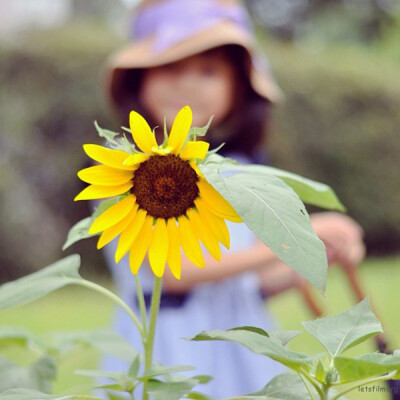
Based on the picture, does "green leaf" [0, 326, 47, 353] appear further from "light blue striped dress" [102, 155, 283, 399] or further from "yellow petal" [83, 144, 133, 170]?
"light blue striped dress" [102, 155, 283, 399]

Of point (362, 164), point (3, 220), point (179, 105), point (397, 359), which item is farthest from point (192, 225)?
point (362, 164)

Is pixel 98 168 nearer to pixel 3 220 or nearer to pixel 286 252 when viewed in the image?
pixel 286 252

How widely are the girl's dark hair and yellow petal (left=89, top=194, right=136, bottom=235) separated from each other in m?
0.96

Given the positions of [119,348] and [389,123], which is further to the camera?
[389,123]

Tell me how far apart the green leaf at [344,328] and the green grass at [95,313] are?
2042 mm

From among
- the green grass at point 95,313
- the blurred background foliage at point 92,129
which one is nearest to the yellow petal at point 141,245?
the green grass at point 95,313

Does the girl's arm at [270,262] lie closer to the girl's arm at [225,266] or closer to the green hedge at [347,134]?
the girl's arm at [225,266]

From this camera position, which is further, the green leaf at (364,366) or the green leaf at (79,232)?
the green leaf at (79,232)

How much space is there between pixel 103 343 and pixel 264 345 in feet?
1.01

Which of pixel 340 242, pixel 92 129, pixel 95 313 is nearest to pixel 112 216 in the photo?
pixel 340 242

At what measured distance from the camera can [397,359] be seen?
40 cm

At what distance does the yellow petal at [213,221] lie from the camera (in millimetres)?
479

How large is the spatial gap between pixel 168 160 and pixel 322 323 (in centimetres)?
15

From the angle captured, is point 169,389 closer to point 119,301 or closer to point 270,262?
point 119,301
